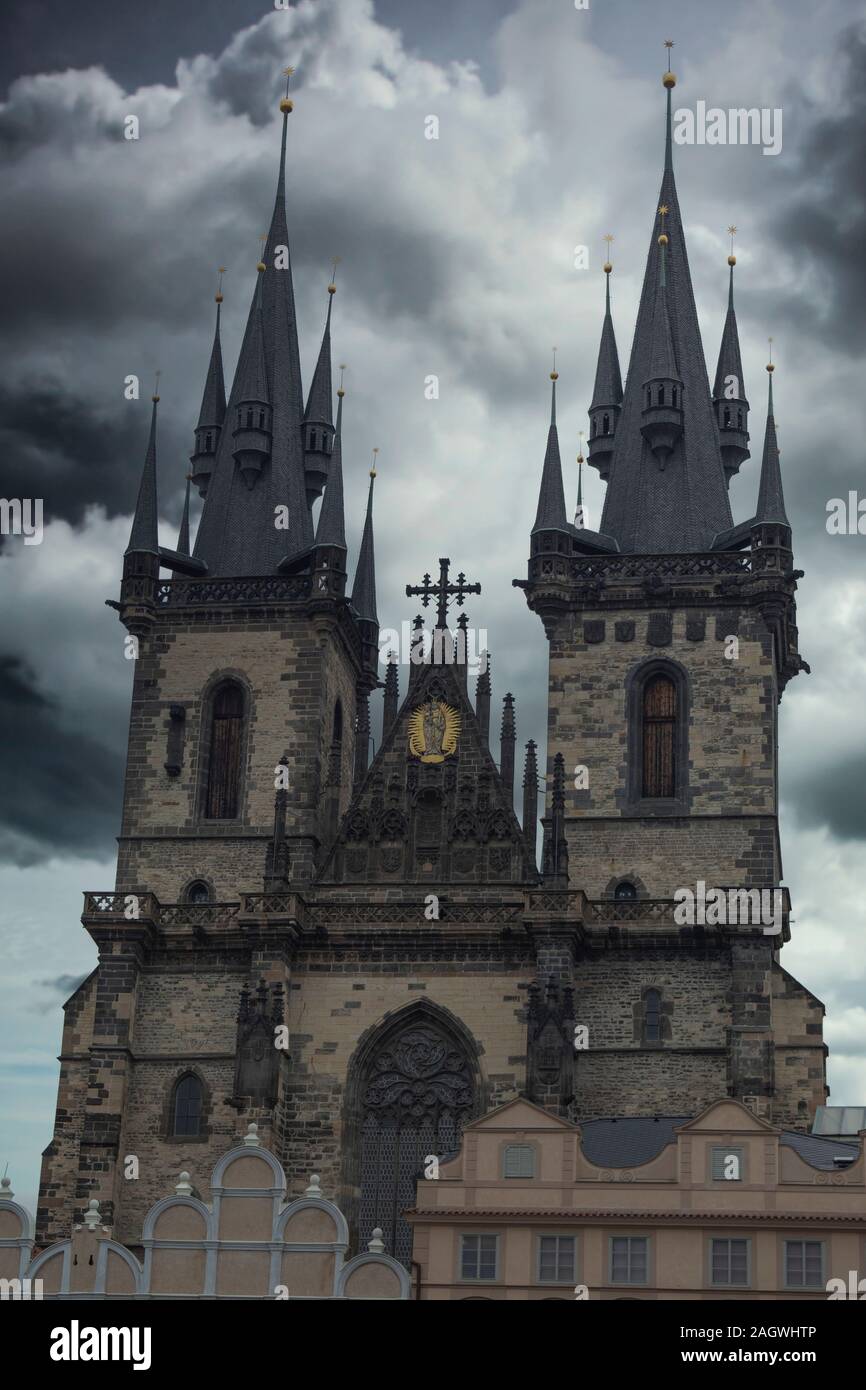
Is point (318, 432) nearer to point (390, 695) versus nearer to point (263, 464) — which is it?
point (263, 464)

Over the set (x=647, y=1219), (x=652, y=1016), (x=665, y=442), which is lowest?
(x=647, y=1219)

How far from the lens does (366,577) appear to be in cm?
6644

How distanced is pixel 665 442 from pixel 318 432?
8846 mm

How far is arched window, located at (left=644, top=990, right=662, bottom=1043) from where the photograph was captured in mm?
Answer: 53438

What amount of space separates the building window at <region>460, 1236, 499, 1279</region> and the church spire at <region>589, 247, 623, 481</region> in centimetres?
2419

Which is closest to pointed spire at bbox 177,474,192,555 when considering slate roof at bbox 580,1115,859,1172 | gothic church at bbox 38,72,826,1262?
gothic church at bbox 38,72,826,1262

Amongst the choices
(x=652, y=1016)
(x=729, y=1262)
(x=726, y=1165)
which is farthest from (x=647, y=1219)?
(x=652, y=1016)

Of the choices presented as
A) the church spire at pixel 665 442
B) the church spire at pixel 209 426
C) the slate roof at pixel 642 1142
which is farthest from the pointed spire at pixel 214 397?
the slate roof at pixel 642 1142

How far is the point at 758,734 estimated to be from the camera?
56.5 m

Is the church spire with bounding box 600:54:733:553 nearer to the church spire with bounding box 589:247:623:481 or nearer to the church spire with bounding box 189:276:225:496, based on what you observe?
the church spire with bounding box 589:247:623:481

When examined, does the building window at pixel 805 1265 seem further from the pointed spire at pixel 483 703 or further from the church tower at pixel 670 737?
the pointed spire at pixel 483 703
